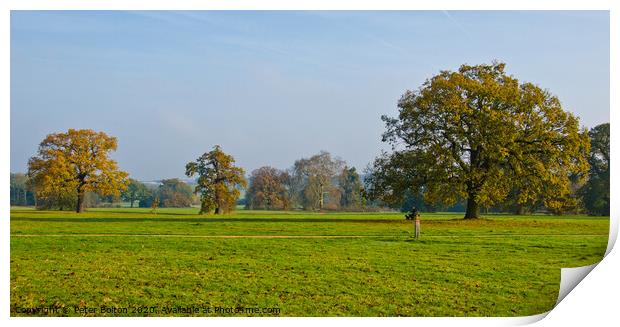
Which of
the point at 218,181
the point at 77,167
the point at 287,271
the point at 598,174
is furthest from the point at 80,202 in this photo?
the point at 598,174

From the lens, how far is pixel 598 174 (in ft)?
106

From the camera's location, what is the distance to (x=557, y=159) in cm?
3438

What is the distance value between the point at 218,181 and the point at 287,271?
82.6ft

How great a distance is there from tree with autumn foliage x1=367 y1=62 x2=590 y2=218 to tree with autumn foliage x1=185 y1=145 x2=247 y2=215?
10.5 meters

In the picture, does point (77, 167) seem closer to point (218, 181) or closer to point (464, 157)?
point (218, 181)

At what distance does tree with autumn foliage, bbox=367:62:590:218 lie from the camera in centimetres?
3356

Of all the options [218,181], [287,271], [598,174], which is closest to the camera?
[287,271]

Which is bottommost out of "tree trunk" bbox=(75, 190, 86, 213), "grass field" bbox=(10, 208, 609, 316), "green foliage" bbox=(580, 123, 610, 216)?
"grass field" bbox=(10, 208, 609, 316)

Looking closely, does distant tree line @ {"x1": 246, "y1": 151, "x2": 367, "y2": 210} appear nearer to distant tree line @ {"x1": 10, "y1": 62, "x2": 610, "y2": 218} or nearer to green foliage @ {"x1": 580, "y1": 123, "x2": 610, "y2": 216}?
distant tree line @ {"x1": 10, "y1": 62, "x2": 610, "y2": 218}

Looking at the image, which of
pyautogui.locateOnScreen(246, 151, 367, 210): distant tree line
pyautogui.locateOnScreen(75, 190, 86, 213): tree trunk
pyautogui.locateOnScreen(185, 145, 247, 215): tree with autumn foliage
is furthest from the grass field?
pyautogui.locateOnScreen(185, 145, 247, 215): tree with autumn foliage

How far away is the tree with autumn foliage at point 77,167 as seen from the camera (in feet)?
102
